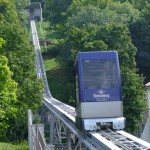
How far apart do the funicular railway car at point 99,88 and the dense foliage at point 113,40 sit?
2450cm

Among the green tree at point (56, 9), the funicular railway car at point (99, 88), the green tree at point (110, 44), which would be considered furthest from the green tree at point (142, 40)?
the funicular railway car at point (99, 88)

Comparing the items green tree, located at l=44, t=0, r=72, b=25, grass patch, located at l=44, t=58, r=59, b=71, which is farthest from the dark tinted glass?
green tree, located at l=44, t=0, r=72, b=25

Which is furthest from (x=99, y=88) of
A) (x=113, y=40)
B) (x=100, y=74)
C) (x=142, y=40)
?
(x=142, y=40)

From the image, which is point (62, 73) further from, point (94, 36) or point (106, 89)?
point (106, 89)

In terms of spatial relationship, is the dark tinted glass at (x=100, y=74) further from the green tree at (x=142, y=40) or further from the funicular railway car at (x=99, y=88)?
the green tree at (x=142, y=40)

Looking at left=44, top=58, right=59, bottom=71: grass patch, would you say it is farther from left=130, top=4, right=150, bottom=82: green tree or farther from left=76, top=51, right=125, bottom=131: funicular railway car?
left=76, top=51, right=125, bottom=131: funicular railway car

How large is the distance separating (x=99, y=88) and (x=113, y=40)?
3549 cm

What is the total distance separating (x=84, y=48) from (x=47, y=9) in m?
41.1

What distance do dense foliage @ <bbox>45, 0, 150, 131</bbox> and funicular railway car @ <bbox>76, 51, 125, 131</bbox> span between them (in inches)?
965

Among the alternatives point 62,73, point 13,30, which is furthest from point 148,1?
point 13,30

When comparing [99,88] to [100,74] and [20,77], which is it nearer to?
[100,74]

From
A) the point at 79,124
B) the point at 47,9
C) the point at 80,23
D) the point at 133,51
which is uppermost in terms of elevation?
the point at 47,9

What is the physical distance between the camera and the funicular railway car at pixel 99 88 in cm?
2356

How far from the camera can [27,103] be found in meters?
43.5
